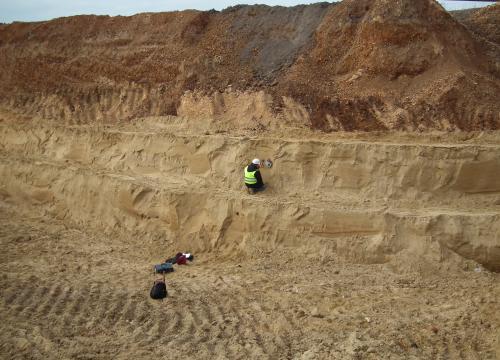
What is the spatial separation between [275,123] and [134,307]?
5.88 meters

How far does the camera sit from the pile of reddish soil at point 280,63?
12.6 meters

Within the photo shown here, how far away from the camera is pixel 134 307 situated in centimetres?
962

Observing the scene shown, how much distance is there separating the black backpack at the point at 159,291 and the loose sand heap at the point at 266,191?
0.21m

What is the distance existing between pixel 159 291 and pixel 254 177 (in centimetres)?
351

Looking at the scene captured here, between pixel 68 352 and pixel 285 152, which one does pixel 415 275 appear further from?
pixel 68 352

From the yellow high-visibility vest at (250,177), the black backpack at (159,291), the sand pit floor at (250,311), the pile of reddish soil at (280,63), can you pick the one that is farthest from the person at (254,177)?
the black backpack at (159,291)

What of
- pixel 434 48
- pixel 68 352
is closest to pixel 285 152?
pixel 434 48

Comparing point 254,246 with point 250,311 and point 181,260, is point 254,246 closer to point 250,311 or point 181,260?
point 181,260

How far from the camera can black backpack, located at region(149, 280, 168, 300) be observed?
32.6 feet

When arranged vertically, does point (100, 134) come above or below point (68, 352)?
above

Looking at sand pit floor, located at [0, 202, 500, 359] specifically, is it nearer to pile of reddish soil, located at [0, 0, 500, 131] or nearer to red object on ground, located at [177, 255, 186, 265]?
red object on ground, located at [177, 255, 186, 265]

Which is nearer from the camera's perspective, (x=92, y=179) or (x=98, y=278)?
(x=98, y=278)

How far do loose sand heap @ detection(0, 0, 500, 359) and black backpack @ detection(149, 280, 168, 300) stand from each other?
0.69 feet

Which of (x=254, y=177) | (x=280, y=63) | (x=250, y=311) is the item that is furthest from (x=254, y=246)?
(x=280, y=63)
